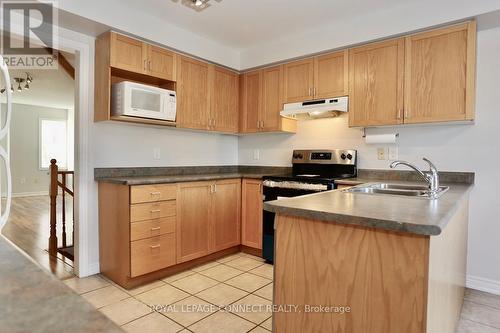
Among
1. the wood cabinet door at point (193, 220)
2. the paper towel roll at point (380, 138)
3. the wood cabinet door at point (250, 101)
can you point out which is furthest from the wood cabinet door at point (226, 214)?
the paper towel roll at point (380, 138)

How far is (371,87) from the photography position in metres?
2.85

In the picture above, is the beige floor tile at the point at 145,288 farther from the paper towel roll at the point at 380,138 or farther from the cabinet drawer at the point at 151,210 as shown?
the paper towel roll at the point at 380,138

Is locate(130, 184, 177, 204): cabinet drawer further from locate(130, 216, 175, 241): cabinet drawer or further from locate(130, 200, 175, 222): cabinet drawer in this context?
locate(130, 216, 175, 241): cabinet drawer

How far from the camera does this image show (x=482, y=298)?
2443 millimetres

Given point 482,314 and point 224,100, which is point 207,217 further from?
point 482,314

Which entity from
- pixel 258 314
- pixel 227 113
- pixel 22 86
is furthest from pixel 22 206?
pixel 258 314

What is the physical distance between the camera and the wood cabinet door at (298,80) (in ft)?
10.7

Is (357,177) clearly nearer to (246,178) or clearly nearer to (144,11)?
(246,178)

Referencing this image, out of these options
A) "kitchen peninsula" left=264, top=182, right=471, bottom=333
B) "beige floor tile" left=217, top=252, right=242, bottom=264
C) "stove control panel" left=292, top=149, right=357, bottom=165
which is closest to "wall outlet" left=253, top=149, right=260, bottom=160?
"stove control panel" left=292, top=149, right=357, bottom=165

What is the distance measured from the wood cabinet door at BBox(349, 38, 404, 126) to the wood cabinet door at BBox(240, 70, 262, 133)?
1.16 m

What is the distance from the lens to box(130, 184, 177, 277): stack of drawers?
2521 mm

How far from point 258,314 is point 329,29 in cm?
273

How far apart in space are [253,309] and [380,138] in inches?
75.9

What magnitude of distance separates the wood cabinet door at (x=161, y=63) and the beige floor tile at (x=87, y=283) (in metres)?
1.97
